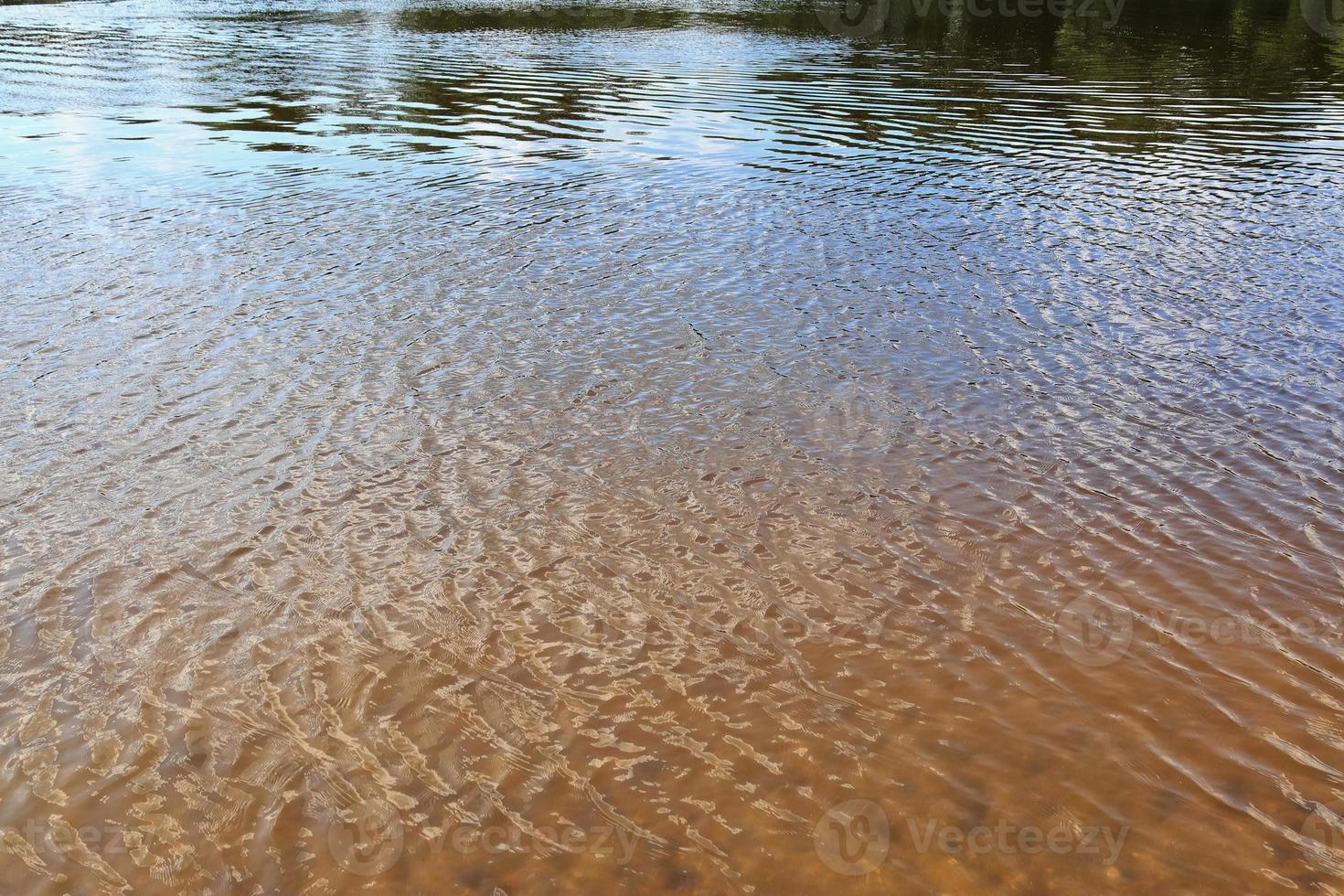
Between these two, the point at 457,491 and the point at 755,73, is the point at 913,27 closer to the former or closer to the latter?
the point at 755,73

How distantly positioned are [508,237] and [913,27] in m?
26.8

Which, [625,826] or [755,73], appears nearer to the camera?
[625,826]

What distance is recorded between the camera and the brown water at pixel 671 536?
13.9ft

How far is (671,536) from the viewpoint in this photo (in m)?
6.28

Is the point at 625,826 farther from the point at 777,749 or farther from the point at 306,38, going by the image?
the point at 306,38

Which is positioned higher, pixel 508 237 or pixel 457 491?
pixel 508 237

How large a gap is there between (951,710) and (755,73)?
77.4ft

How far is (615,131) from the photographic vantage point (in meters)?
19.0

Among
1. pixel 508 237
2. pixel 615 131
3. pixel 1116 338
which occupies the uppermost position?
pixel 615 131

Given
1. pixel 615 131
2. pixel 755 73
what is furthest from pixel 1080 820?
pixel 755 73

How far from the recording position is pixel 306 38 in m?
32.6

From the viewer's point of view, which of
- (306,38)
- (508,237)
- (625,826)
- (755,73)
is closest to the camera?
(625,826)

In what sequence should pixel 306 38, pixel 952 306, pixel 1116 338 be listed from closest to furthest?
pixel 1116 338 < pixel 952 306 < pixel 306 38

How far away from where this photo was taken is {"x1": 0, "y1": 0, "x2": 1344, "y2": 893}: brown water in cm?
423
